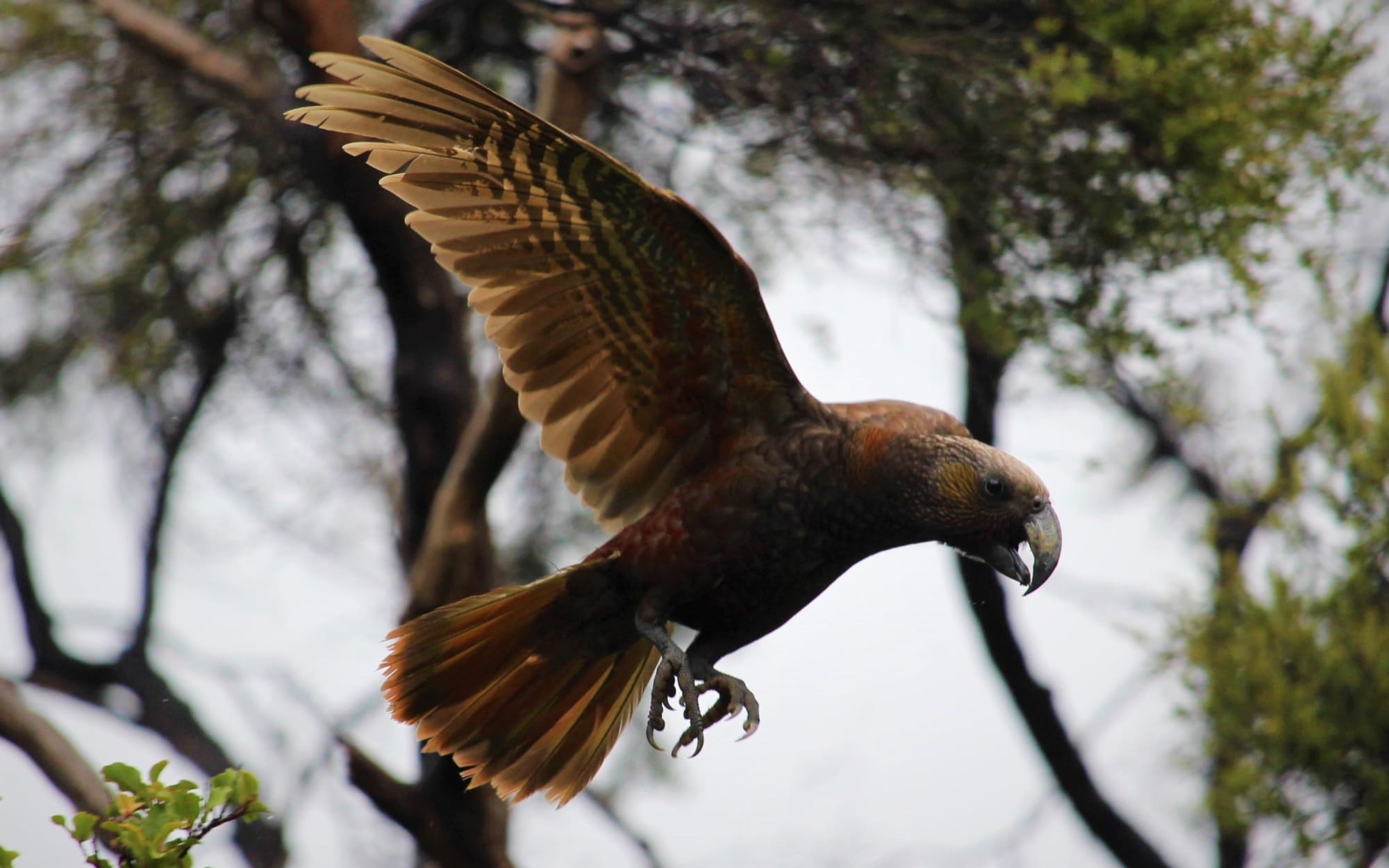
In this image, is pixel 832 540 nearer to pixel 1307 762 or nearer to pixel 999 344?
pixel 999 344

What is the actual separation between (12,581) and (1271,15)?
5577mm

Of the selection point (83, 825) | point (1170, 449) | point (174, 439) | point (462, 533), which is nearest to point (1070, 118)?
point (462, 533)

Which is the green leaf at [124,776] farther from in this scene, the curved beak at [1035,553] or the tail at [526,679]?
the curved beak at [1035,553]

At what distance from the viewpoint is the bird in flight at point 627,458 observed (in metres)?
3.11

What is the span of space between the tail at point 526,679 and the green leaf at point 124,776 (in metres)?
0.90

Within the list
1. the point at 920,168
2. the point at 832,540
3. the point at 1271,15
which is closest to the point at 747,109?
the point at 920,168

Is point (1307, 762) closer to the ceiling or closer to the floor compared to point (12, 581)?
closer to the ceiling

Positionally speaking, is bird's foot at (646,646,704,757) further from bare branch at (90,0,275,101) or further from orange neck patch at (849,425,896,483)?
bare branch at (90,0,275,101)

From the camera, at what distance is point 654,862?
600cm

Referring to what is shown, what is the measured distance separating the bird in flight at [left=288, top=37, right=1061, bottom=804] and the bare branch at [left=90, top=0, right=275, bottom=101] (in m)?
2.12

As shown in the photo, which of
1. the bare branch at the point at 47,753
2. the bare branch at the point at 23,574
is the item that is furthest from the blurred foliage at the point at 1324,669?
the bare branch at the point at 23,574

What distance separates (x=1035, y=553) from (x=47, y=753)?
125 inches

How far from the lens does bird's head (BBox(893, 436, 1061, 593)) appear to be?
3.13 meters

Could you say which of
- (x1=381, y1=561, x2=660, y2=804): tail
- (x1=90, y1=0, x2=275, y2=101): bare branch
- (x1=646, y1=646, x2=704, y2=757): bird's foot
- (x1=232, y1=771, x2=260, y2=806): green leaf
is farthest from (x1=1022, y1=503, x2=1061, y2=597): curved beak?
(x1=90, y1=0, x2=275, y2=101): bare branch
